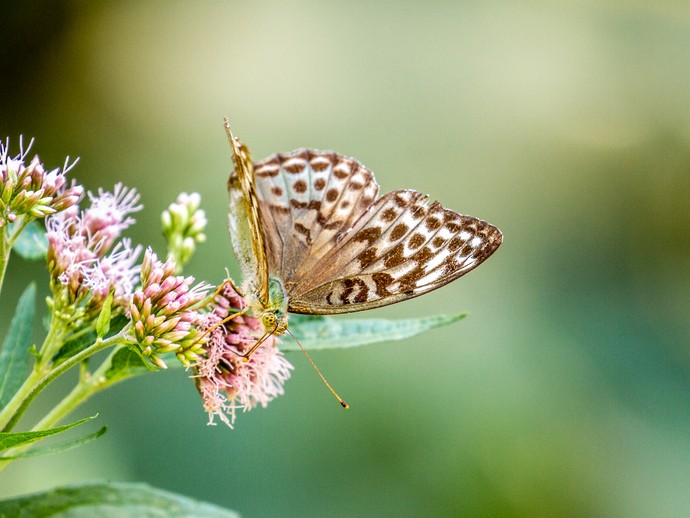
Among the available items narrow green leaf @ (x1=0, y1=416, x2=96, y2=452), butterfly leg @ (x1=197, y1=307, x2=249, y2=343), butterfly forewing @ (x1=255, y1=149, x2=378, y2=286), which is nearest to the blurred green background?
butterfly forewing @ (x1=255, y1=149, x2=378, y2=286)

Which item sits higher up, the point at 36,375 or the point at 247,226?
the point at 247,226

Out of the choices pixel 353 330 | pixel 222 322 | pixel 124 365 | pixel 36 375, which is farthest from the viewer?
pixel 353 330

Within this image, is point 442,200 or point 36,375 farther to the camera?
point 442,200

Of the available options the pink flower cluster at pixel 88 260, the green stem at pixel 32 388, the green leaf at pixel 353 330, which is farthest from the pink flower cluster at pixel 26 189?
the green leaf at pixel 353 330

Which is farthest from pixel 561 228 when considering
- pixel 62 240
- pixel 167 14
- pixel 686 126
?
pixel 62 240

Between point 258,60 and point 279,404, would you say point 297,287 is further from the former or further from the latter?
point 258,60

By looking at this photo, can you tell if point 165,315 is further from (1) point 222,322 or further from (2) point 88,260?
(2) point 88,260

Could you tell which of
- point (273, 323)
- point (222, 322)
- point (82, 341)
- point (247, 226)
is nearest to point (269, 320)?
point (273, 323)
